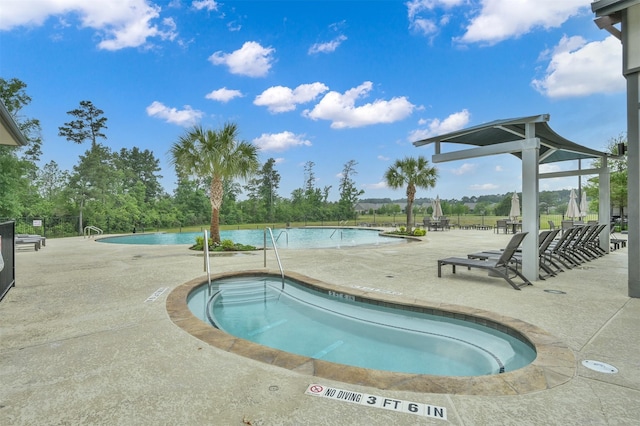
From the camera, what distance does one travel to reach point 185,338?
9.98 ft

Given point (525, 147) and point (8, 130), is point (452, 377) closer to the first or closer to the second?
point (525, 147)

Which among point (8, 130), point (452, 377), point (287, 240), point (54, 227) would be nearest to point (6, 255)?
point (8, 130)

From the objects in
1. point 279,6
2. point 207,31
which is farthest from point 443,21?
point 207,31

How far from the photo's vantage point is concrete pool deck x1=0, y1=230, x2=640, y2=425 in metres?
1.85

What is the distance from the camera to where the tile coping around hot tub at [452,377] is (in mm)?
2163

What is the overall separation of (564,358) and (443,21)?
1740 cm

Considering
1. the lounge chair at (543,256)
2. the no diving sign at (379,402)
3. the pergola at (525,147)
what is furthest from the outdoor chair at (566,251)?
the no diving sign at (379,402)

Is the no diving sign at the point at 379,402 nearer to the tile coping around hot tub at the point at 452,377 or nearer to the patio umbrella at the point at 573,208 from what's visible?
the tile coping around hot tub at the point at 452,377

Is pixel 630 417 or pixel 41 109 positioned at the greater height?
pixel 41 109

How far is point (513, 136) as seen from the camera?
21.8 ft

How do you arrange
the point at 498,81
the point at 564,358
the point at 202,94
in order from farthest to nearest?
the point at 202,94 < the point at 498,81 < the point at 564,358

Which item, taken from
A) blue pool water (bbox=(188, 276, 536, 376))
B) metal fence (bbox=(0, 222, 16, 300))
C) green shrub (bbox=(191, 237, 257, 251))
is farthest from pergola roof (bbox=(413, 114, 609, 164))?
metal fence (bbox=(0, 222, 16, 300))

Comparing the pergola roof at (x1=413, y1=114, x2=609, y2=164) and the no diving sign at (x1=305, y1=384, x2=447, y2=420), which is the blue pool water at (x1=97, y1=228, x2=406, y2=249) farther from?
the no diving sign at (x1=305, y1=384, x2=447, y2=420)

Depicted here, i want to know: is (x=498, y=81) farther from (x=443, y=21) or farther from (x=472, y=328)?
(x=472, y=328)
